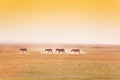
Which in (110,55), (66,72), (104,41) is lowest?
(66,72)

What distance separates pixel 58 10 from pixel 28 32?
80 cm

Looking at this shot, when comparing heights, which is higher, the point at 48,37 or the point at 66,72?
the point at 48,37

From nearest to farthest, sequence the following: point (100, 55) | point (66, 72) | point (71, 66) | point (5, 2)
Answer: point (66, 72) < point (71, 66) < point (100, 55) < point (5, 2)

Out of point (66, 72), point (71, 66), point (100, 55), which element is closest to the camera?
point (66, 72)

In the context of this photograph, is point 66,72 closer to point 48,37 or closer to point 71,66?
point 71,66

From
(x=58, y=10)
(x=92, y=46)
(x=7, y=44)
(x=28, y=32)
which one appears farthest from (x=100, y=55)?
(x=7, y=44)

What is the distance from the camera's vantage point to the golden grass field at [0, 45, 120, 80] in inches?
108

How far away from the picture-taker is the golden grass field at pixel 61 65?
2.75 meters

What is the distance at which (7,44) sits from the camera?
466cm

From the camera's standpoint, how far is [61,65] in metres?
3.38

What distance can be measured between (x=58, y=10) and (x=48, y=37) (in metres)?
0.62

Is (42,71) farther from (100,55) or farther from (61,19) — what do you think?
(61,19)

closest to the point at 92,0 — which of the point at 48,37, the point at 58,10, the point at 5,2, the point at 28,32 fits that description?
the point at 58,10

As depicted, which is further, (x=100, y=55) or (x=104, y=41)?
(x=104, y=41)
